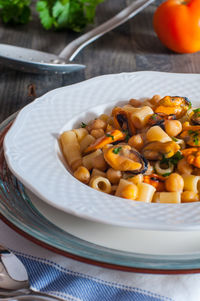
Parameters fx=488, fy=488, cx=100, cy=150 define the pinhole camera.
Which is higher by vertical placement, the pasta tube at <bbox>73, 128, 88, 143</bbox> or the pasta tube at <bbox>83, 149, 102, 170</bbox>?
the pasta tube at <bbox>73, 128, 88, 143</bbox>

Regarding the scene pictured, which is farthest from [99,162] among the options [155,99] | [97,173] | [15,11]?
[15,11]

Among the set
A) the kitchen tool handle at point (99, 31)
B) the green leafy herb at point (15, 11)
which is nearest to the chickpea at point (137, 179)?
the kitchen tool handle at point (99, 31)

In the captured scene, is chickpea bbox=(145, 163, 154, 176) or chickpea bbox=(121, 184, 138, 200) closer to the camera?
chickpea bbox=(121, 184, 138, 200)

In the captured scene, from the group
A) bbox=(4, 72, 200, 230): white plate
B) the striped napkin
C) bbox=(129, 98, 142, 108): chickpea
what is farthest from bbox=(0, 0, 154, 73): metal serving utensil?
the striped napkin

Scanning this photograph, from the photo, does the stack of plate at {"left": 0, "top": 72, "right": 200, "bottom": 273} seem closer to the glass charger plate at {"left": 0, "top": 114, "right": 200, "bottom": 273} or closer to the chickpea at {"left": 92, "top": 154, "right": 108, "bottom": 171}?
the glass charger plate at {"left": 0, "top": 114, "right": 200, "bottom": 273}

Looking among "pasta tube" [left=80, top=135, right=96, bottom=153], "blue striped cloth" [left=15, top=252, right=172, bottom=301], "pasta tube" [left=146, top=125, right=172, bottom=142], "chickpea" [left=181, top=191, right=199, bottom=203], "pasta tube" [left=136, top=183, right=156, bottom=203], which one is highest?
"pasta tube" [left=146, top=125, right=172, bottom=142]

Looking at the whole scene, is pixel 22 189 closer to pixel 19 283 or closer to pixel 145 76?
pixel 19 283

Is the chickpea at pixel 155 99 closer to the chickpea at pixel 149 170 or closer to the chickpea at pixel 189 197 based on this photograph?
the chickpea at pixel 149 170
